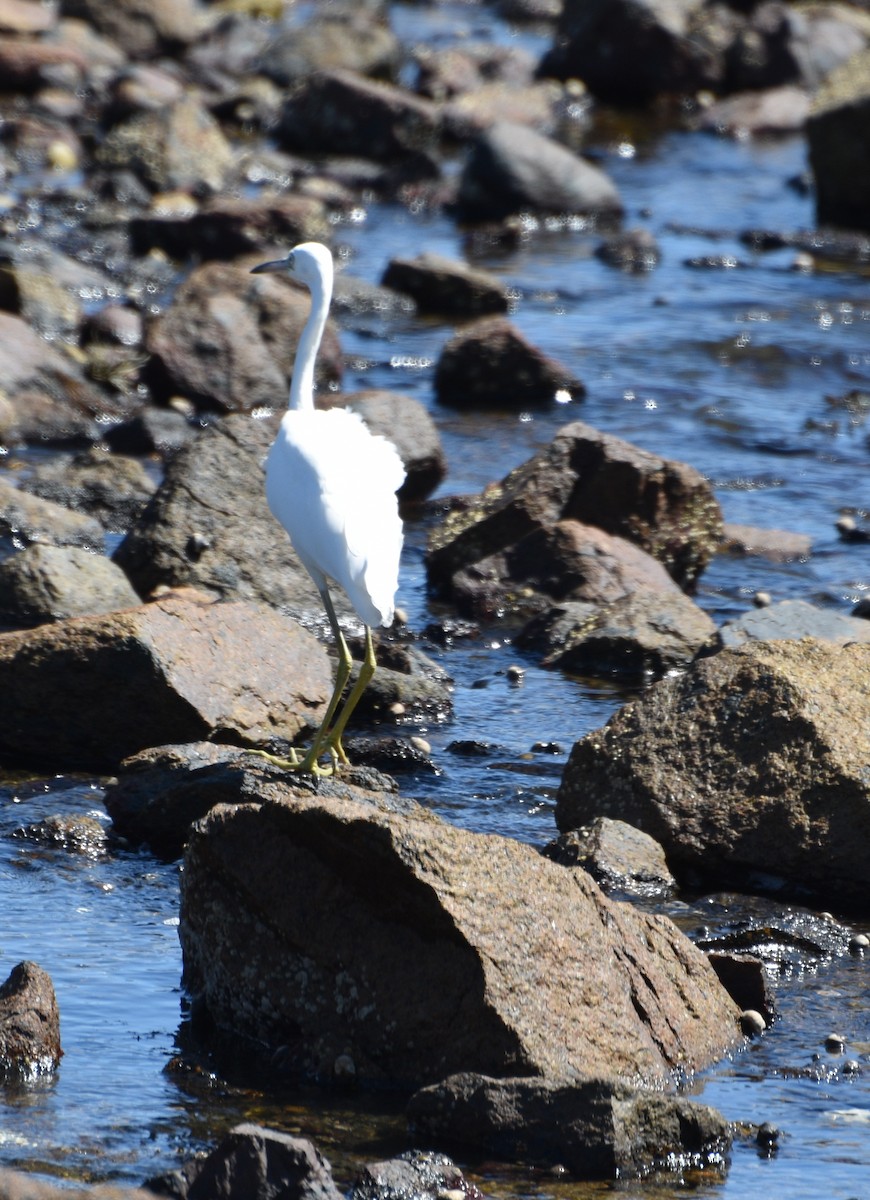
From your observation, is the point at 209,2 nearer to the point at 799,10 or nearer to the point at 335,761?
the point at 799,10

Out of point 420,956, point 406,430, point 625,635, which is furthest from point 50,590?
point 420,956

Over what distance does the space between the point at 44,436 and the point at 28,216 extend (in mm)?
6255

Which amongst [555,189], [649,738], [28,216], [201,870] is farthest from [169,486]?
[555,189]

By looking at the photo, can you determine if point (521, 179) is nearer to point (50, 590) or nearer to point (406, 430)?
point (406, 430)

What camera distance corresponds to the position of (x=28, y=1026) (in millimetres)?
4883

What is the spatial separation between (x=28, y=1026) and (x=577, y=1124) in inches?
57.0

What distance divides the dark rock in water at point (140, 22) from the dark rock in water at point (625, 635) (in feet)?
57.4

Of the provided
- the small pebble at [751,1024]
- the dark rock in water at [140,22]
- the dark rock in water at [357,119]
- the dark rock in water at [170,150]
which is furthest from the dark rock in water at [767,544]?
the dark rock in water at [140,22]

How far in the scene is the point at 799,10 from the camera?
2841 cm

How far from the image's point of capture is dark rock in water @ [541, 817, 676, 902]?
6238mm

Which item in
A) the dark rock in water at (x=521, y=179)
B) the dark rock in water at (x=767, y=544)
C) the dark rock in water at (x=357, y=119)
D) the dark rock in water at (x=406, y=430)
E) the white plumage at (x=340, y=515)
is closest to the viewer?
the white plumage at (x=340, y=515)

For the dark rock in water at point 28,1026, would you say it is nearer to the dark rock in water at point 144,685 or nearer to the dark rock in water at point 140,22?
the dark rock in water at point 144,685

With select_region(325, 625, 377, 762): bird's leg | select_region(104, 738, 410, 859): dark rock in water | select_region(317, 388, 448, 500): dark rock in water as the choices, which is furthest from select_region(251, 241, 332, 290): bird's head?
select_region(317, 388, 448, 500): dark rock in water

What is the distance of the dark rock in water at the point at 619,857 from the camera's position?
6.24 m
